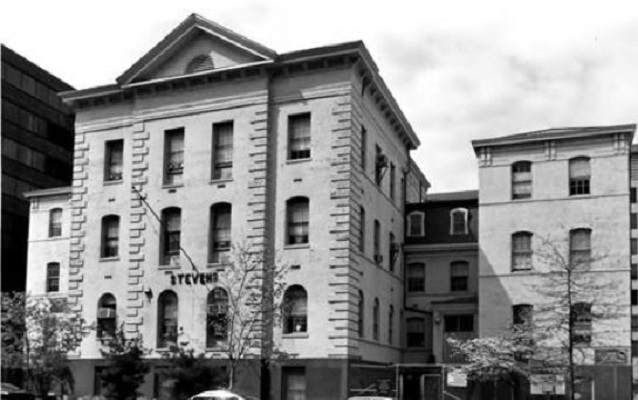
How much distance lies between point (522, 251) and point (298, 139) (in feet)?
46.3

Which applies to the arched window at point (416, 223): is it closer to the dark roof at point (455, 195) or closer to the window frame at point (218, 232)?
the window frame at point (218, 232)

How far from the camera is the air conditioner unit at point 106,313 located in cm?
4219

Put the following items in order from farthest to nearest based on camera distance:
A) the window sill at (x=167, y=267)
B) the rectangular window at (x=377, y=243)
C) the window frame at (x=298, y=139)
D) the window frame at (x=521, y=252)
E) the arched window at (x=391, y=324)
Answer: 1. the arched window at (x=391, y=324)
2. the window frame at (x=521, y=252)
3. the rectangular window at (x=377, y=243)
4. the window sill at (x=167, y=267)
5. the window frame at (x=298, y=139)

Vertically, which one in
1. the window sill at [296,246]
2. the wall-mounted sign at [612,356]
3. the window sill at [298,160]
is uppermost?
the window sill at [298,160]

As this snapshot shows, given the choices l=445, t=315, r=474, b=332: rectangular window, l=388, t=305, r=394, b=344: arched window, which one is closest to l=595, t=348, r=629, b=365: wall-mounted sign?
l=445, t=315, r=474, b=332: rectangular window

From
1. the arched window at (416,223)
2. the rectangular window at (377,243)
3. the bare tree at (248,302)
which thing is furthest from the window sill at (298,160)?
the arched window at (416,223)

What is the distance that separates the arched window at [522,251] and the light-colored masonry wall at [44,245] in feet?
91.6

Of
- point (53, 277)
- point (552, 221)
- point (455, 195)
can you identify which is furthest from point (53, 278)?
point (455, 195)

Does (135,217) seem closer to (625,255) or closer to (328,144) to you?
(328,144)

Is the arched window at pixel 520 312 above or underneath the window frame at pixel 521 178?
underneath

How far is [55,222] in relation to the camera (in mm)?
53281

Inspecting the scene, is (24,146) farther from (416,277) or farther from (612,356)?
(612,356)

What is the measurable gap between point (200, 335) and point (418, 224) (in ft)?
56.9

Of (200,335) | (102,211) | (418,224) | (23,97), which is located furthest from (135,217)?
(23,97)
